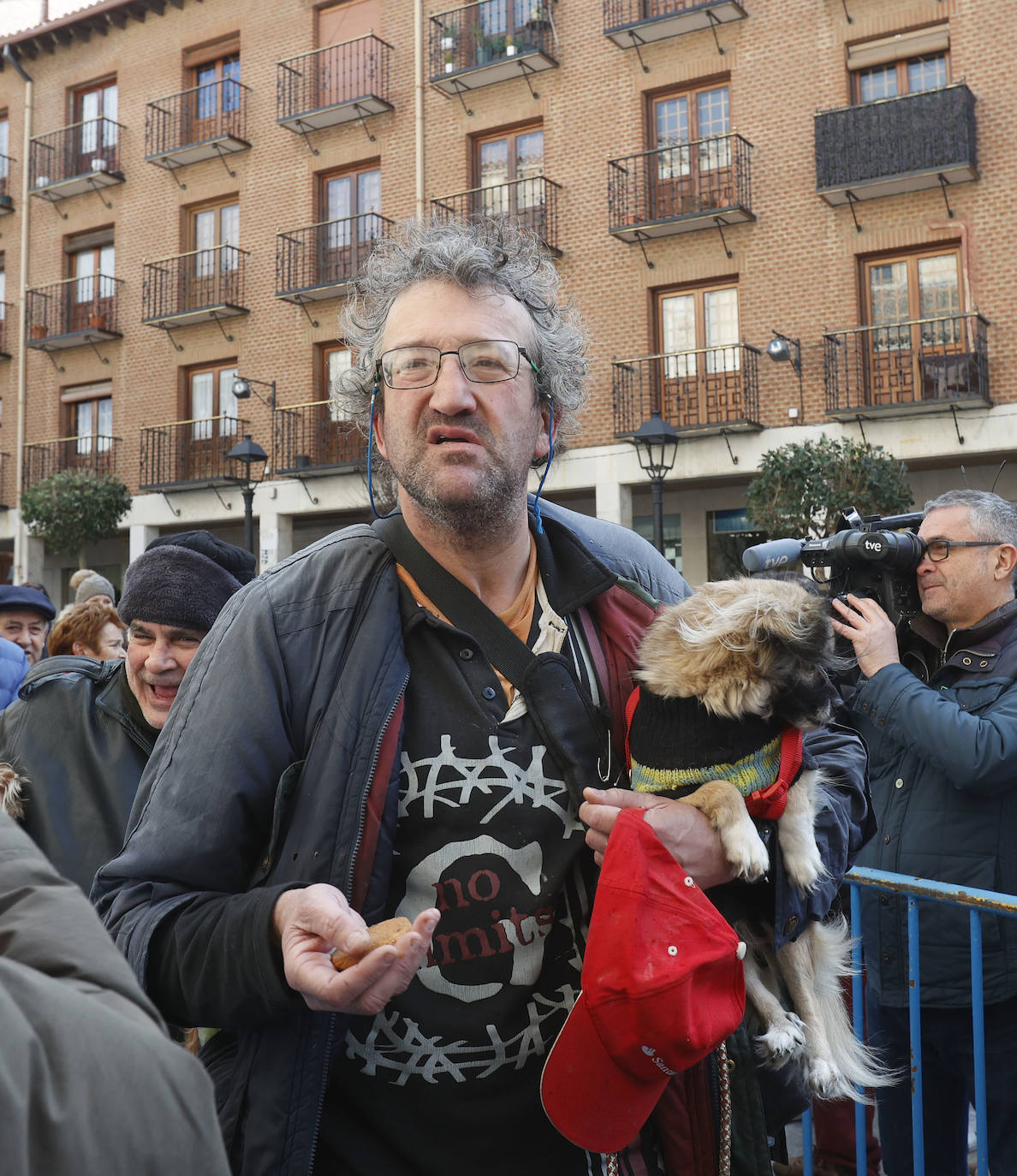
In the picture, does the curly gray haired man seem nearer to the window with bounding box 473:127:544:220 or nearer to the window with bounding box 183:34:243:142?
the window with bounding box 473:127:544:220

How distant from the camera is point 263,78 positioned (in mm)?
20562

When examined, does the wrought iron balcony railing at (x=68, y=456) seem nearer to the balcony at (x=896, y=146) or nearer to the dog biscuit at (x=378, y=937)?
the balcony at (x=896, y=146)

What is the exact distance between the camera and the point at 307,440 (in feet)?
64.8

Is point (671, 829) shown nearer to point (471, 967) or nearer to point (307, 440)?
point (471, 967)

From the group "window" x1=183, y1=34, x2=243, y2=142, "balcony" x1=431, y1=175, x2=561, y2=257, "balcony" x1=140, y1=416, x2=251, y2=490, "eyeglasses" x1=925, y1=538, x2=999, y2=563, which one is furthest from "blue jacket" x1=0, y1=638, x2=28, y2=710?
"window" x1=183, y1=34, x2=243, y2=142

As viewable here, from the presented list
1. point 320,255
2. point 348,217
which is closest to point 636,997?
point 348,217

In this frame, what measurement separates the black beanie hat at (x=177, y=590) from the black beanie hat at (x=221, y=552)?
4 centimetres

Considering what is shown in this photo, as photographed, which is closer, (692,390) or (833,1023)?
(833,1023)

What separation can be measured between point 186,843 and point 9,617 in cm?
493

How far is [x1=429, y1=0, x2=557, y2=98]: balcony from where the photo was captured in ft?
57.8

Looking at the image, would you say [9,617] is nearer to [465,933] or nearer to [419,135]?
[465,933]

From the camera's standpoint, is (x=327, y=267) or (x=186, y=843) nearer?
(x=186, y=843)

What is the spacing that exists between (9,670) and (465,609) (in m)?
3.95

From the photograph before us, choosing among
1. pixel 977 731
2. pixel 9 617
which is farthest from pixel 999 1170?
pixel 9 617
